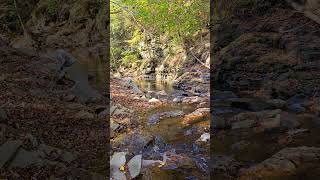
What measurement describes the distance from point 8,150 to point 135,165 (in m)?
3.46

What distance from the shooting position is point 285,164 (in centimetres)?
913

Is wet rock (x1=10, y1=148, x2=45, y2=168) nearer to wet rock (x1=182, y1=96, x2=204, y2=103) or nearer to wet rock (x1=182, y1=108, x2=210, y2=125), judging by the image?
wet rock (x1=182, y1=108, x2=210, y2=125)

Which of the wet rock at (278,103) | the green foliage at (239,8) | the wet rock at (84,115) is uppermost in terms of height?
the green foliage at (239,8)

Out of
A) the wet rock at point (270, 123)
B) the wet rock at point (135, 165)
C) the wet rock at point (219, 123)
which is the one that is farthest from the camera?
the wet rock at point (219, 123)

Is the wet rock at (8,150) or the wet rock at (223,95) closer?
the wet rock at (8,150)

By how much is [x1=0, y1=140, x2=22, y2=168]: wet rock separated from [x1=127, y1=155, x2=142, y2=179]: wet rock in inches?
120

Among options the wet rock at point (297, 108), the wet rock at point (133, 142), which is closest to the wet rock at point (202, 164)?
the wet rock at point (133, 142)

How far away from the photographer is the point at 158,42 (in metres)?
40.4

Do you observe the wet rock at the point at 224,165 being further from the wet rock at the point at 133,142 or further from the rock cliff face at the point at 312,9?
the rock cliff face at the point at 312,9

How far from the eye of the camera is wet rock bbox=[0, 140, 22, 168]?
26.6 ft

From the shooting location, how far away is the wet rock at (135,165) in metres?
9.42

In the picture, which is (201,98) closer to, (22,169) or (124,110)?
(124,110)

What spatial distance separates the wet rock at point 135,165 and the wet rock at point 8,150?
10.00 ft

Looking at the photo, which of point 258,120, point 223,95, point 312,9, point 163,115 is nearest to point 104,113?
point 163,115
